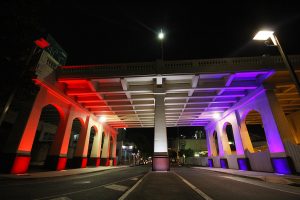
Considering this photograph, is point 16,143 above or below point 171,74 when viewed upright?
below

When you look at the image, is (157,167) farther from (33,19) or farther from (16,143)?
(33,19)

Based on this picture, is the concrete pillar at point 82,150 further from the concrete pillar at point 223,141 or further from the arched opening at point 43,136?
→ the concrete pillar at point 223,141

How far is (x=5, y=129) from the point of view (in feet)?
74.9

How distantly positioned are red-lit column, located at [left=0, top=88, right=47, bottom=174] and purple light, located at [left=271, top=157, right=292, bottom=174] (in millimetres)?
17426

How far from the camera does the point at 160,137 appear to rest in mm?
14102

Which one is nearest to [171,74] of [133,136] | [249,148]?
[249,148]

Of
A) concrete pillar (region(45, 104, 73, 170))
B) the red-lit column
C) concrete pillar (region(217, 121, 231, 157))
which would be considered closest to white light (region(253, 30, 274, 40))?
the red-lit column

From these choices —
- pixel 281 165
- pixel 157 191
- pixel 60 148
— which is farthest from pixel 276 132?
pixel 60 148

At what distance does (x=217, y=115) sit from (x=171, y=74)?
13357mm

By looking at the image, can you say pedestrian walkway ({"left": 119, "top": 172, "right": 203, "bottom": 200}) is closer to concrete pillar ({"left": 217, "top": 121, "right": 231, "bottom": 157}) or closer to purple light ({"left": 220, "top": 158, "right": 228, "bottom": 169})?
purple light ({"left": 220, "top": 158, "right": 228, "bottom": 169})

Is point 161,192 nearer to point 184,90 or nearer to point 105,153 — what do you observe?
point 184,90

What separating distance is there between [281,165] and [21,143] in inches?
695

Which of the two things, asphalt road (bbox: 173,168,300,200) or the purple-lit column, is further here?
the purple-lit column

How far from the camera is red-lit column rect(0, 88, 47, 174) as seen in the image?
11148 millimetres
